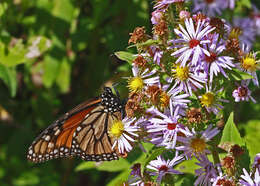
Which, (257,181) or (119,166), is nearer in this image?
(257,181)

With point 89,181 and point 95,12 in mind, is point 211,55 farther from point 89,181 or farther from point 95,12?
point 89,181

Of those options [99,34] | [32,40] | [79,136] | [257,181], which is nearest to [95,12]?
[99,34]

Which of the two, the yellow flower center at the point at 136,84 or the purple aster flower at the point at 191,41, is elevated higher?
the purple aster flower at the point at 191,41

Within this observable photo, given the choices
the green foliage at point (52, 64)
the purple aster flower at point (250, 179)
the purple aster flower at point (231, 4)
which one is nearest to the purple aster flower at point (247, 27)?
the purple aster flower at point (231, 4)

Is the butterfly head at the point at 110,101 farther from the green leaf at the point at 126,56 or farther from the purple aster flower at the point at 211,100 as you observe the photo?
the purple aster flower at the point at 211,100

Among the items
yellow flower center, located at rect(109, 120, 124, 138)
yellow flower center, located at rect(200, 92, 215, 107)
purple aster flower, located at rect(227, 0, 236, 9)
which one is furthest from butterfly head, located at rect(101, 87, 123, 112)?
purple aster flower, located at rect(227, 0, 236, 9)

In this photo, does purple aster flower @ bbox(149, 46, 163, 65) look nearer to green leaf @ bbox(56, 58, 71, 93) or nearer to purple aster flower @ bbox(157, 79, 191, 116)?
purple aster flower @ bbox(157, 79, 191, 116)
